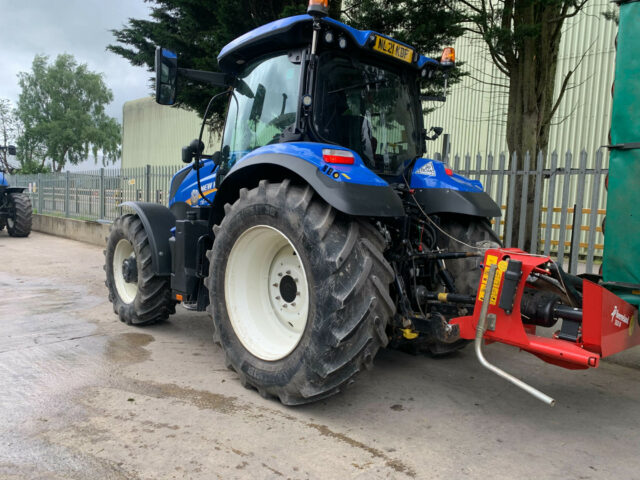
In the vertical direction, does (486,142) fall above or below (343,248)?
above

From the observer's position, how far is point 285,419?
9.96 ft

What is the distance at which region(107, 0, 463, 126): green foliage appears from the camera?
6797mm

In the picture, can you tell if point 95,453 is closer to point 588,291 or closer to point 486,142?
point 588,291

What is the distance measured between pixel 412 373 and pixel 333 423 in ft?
3.70

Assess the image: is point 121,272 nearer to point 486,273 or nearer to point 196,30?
point 486,273

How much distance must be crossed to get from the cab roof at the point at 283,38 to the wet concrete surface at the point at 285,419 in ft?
7.93

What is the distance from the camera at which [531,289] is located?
2.91 metres

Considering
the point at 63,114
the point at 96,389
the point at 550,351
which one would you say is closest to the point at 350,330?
the point at 550,351

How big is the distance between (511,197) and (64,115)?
51283mm

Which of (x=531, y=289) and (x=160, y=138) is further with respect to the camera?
(x=160, y=138)

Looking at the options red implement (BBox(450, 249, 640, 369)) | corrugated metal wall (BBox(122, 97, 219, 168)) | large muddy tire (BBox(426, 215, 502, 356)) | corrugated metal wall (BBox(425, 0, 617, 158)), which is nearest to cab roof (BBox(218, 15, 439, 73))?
large muddy tire (BBox(426, 215, 502, 356))

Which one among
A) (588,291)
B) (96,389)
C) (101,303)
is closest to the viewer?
(588,291)

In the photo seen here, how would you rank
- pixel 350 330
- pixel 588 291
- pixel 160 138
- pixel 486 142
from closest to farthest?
pixel 588 291 < pixel 350 330 < pixel 486 142 < pixel 160 138

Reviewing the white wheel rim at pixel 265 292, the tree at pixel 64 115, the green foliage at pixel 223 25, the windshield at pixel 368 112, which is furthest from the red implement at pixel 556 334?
the tree at pixel 64 115
